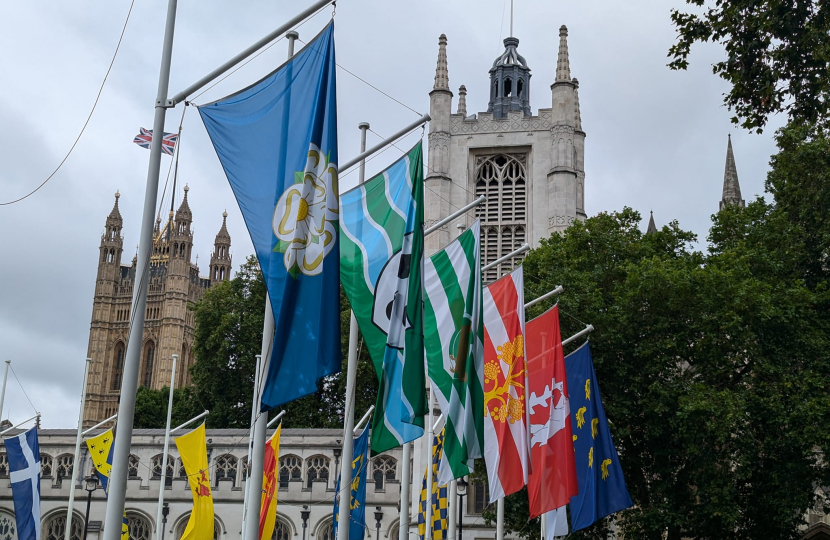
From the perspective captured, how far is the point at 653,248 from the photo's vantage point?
131 feet

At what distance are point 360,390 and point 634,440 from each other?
24050mm

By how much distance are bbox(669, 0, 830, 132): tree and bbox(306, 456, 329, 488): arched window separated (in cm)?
3028

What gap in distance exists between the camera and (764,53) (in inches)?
762

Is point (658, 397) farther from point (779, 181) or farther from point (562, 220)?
point (562, 220)

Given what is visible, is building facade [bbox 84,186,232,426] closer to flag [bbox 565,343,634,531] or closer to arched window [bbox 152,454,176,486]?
arched window [bbox 152,454,176,486]

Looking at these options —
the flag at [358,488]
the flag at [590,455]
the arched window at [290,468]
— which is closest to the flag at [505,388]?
the flag at [590,455]

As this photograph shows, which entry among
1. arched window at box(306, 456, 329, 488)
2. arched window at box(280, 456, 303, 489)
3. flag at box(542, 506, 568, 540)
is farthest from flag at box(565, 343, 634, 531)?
arched window at box(280, 456, 303, 489)

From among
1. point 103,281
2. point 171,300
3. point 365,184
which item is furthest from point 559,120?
point 103,281

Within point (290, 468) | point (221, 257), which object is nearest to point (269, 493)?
point (290, 468)

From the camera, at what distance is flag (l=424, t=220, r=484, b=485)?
17.7m

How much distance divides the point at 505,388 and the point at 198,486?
42.8 ft

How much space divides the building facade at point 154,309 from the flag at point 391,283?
128614mm

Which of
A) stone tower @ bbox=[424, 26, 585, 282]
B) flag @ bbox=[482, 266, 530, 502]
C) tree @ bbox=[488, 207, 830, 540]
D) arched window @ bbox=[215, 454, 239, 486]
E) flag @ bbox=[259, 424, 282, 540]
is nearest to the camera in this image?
flag @ bbox=[482, 266, 530, 502]

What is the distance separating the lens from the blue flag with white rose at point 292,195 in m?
11.8
